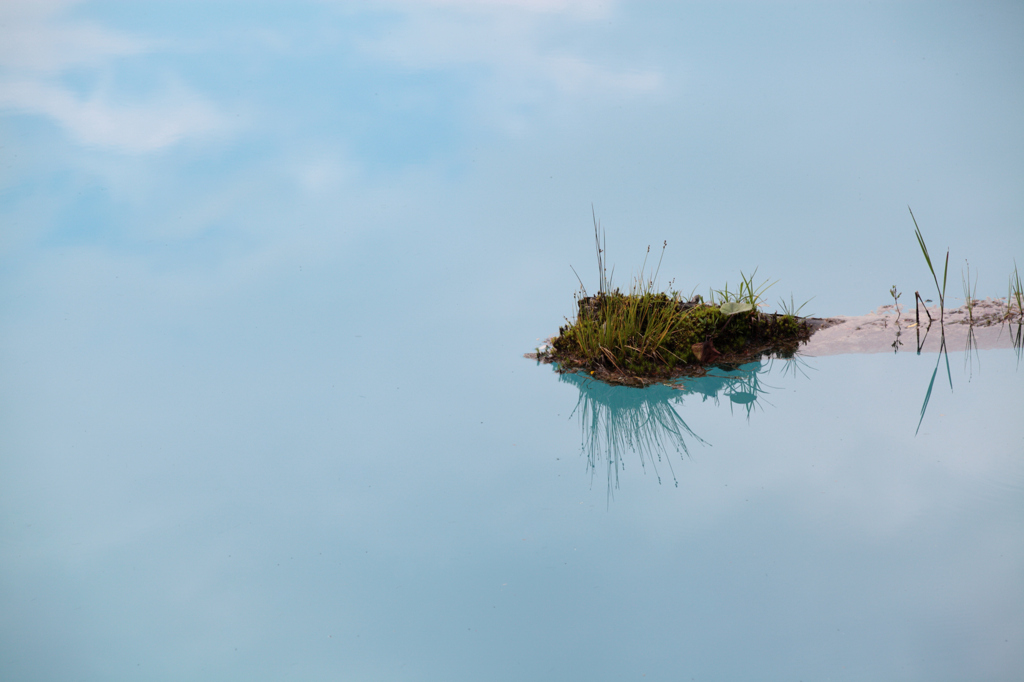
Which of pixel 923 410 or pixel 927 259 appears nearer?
pixel 923 410

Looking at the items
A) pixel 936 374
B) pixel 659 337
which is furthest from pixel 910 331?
pixel 659 337

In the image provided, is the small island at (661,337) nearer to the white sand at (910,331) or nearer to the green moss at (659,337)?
the green moss at (659,337)

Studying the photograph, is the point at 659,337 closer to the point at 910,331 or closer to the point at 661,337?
the point at 661,337

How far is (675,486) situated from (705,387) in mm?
1432

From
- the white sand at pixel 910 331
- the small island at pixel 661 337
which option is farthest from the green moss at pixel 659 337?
the white sand at pixel 910 331

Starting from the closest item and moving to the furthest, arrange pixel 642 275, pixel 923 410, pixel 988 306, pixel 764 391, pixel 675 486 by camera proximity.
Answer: pixel 675 486 → pixel 923 410 → pixel 764 391 → pixel 642 275 → pixel 988 306

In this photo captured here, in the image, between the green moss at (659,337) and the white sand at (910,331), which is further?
the white sand at (910,331)

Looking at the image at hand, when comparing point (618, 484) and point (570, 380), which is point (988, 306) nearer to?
point (570, 380)

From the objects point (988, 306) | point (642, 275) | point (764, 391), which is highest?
point (642, 275)

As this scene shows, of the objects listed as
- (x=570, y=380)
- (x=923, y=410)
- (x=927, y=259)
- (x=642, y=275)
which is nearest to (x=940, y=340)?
(x=927, y=259)

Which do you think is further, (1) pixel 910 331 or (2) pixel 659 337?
(1) pixel 910 331

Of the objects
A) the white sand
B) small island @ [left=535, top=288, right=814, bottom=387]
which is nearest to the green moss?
small island @ [left=535, top=288, right=814, bottom=387]

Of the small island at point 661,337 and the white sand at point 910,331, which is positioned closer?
the small island at point 661,337

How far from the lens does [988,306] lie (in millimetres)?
7016
